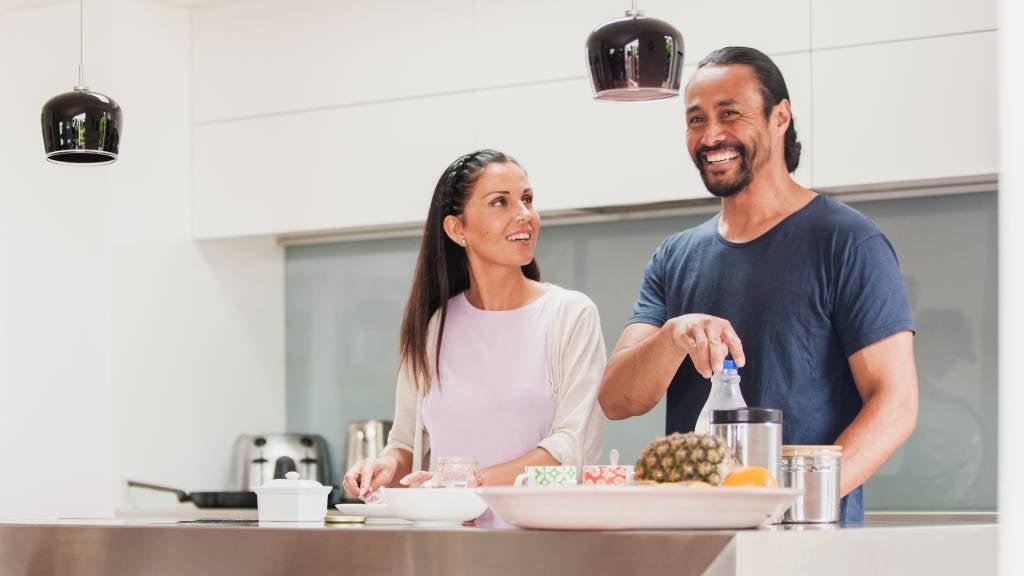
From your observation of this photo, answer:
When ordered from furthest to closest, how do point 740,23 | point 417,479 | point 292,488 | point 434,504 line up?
1. point 740,23
2. point 417,479
3. point 292,488
4. point 434,504

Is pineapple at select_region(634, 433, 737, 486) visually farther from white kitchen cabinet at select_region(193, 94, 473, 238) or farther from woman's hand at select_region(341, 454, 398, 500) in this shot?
white kitchen cabinet at select_region(193, 94, 473, 238)

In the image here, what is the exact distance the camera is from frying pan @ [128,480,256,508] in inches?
159

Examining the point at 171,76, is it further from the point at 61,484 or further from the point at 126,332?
the point at 61,484

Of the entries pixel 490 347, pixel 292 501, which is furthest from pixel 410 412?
pixel 292 501

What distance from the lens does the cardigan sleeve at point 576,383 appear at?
2.38 metres

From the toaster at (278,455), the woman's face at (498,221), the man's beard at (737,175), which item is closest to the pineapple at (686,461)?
the man's beard at (737,175)

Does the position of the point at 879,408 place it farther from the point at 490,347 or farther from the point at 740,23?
the point at 740,23

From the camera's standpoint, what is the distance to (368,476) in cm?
229

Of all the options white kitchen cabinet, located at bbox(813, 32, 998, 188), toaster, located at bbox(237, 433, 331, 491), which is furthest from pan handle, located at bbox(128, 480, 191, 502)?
white kitchen cabinet, located at bbox(813, 32, 998, 188)

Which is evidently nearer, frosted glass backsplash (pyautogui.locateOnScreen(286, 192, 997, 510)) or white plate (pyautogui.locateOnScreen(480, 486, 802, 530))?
white plate (pyautogui.locateOnScreen(480, 486, 802, 530))

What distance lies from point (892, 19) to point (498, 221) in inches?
53.0

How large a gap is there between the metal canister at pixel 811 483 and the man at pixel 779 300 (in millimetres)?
282

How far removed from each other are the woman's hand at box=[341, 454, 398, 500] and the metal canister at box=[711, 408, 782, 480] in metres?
0.79

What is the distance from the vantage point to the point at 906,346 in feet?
6.64
